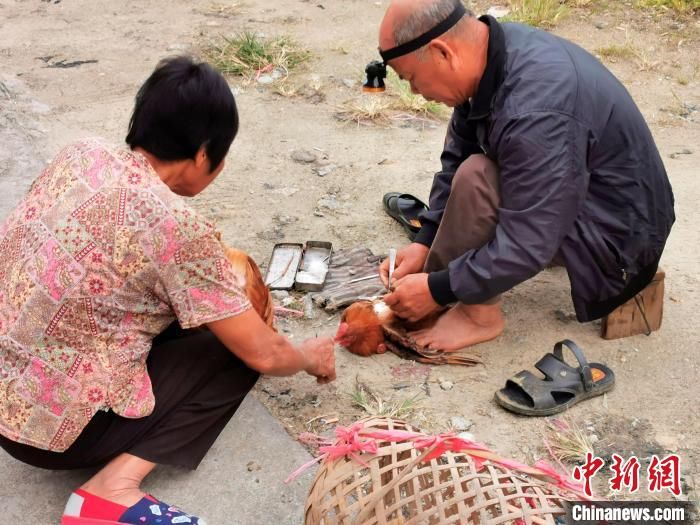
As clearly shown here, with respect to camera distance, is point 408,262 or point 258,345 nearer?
point 258,345

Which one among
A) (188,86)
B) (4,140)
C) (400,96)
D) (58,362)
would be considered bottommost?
(4,140)

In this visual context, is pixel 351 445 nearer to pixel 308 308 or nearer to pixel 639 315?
pixel 308 308

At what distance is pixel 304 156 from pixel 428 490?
10.8 feet

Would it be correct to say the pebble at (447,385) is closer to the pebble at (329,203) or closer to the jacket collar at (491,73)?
the jacket collar at (491,73)

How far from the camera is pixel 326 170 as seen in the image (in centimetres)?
484

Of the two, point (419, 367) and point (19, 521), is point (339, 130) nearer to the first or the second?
point (419, 367)

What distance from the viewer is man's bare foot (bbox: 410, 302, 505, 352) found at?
3281mm

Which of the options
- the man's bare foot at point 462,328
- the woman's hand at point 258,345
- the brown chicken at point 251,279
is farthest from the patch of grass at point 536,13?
the woman's hand at point 258,345

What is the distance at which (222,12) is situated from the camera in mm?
7352

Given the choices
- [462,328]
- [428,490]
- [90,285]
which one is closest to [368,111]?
[462,328]

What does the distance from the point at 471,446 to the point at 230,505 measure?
936 millimetres

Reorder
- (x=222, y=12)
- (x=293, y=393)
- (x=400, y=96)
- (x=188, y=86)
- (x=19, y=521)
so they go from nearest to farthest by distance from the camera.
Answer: (x=188, y=86), (x=19, y=521), (x=293, y=393), (x=400, y=96), (x=222, y=12)

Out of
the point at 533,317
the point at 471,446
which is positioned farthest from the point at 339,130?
the point at 471,446

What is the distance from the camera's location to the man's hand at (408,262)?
3.43m
